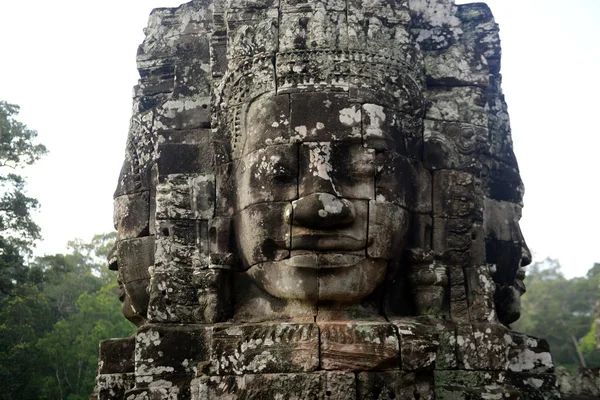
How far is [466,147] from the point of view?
698 cm

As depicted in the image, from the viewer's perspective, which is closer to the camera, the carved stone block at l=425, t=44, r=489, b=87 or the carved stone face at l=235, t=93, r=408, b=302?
the carved stone face at l=235, t=93, r=408, b=302

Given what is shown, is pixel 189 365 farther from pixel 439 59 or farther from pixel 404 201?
pixel 439 59

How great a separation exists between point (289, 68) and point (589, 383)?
712cm

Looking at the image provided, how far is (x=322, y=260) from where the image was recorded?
19.8 feet

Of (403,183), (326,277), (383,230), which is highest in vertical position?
(403,183)

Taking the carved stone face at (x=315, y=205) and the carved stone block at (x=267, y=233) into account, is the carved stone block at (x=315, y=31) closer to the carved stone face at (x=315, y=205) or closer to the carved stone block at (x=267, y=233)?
the carved stone face at (x=315, y=205)

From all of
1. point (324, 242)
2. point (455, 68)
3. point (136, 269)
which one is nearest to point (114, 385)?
point (136, 269)

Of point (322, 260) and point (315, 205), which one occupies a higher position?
point (315, 205)

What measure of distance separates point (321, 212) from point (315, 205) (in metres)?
0.08

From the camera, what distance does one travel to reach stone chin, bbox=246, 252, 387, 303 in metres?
6.04

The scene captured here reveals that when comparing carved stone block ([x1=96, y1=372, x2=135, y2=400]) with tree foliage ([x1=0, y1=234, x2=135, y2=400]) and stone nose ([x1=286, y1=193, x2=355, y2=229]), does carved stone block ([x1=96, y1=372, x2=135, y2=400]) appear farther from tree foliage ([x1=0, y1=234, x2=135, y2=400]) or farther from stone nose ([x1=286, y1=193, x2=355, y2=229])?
tree foliage ([x1=0, y1=234, x2=135, y2=400])

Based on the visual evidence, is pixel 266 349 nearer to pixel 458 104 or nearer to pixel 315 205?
pixel 315 205

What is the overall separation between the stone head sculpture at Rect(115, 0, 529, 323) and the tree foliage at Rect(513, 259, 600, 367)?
107 feet

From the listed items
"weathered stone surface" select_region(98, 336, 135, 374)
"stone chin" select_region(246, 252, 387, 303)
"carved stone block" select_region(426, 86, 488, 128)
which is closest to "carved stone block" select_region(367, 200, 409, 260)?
"stone chin" select_region(246, 252, 387, 303)
